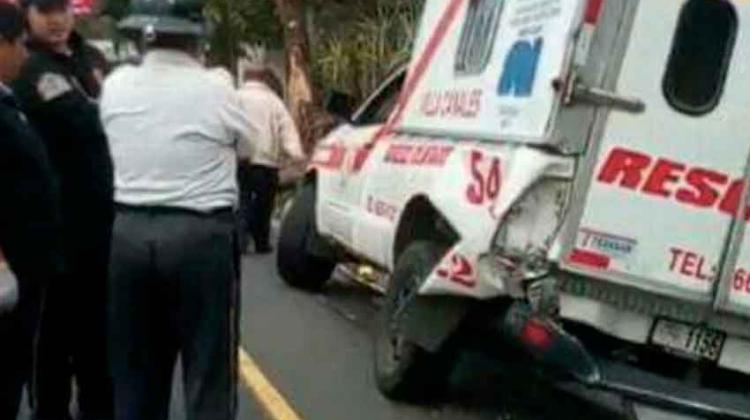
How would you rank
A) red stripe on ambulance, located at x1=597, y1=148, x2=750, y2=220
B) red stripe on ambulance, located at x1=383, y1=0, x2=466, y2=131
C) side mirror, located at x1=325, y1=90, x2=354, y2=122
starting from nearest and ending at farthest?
red stripe on ambulance, located at x1=597, y1=148, x2=750, y2=220 → red stripe on ambulance, located at x1=383, y1=0, x2=466, y2=131 → side mirror, located at x1=325, y1=90, x2=354, y2=122

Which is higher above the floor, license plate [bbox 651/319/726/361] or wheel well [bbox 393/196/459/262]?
license plate [bbox 651/319/726/361]

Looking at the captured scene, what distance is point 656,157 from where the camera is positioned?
6746 millimetres

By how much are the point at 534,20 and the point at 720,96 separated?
957 millimetres

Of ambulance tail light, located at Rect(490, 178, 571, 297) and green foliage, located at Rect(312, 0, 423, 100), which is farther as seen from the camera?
green foliage, located at Rect(312, 0, 423, 100)

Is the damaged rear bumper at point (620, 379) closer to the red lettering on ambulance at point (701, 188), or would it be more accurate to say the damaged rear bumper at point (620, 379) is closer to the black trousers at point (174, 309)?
the red lettering on ambulance at point (701, 188)

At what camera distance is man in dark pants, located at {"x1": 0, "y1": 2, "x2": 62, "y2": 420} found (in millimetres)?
5266

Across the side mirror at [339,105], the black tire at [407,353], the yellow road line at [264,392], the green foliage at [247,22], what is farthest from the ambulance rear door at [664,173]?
the green foliage at [247,22]

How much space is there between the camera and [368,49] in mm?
22250

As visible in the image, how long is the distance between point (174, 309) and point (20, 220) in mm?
1019

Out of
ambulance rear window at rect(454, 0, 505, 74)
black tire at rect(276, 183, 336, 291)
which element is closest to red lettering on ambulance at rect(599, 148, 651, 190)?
ambulance rear window at rect(454, 0, 505, 74)

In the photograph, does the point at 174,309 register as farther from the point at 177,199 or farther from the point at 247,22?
the point at 247,22

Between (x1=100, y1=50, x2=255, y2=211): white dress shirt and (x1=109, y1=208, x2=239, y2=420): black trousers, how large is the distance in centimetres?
8

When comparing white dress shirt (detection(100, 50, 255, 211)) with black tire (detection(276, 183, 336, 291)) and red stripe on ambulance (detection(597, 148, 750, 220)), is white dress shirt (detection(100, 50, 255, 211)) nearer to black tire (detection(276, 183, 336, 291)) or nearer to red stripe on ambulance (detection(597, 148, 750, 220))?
red stripe on ambulance (detection(597, 148, 750, 220))

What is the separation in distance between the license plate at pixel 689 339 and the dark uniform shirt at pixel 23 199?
266 centimetres
